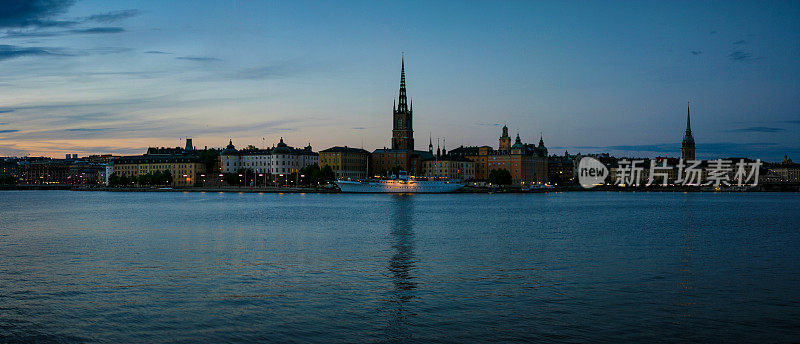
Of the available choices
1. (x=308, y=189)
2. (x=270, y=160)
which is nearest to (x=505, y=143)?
(x=270, y=160)

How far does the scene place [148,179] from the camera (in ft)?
488

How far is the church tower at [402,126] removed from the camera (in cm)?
15675

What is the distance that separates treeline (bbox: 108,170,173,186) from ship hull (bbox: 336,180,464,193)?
4556 cm

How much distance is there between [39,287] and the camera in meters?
16.5

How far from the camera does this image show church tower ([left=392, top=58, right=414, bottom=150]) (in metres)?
157

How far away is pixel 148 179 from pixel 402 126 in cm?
5790

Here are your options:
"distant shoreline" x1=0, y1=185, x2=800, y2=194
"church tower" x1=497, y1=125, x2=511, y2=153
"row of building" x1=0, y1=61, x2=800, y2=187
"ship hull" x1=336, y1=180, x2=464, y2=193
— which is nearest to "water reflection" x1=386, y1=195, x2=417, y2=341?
"ship hull" x1=336, y1=180, x2=464, y2=193

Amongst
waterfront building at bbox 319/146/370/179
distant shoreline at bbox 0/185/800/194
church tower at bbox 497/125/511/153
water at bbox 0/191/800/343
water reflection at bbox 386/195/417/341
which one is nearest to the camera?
water at bbox 0/191/800/343

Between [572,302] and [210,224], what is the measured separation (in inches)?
1120

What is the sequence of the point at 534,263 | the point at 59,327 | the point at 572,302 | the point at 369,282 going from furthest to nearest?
the point at 534,263 < the point at 369,282 < the point at 572,302 < the point at 59,327

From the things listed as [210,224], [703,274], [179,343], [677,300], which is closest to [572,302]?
[677,300]

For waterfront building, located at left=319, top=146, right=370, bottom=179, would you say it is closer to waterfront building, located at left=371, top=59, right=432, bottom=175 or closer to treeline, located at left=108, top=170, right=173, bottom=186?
waterfront building, located at left=371, top=59, right=432, bottom=175

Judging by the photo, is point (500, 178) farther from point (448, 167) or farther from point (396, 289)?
point (396, 289)

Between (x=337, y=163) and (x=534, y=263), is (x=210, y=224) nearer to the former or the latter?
(x=534, y=263)
